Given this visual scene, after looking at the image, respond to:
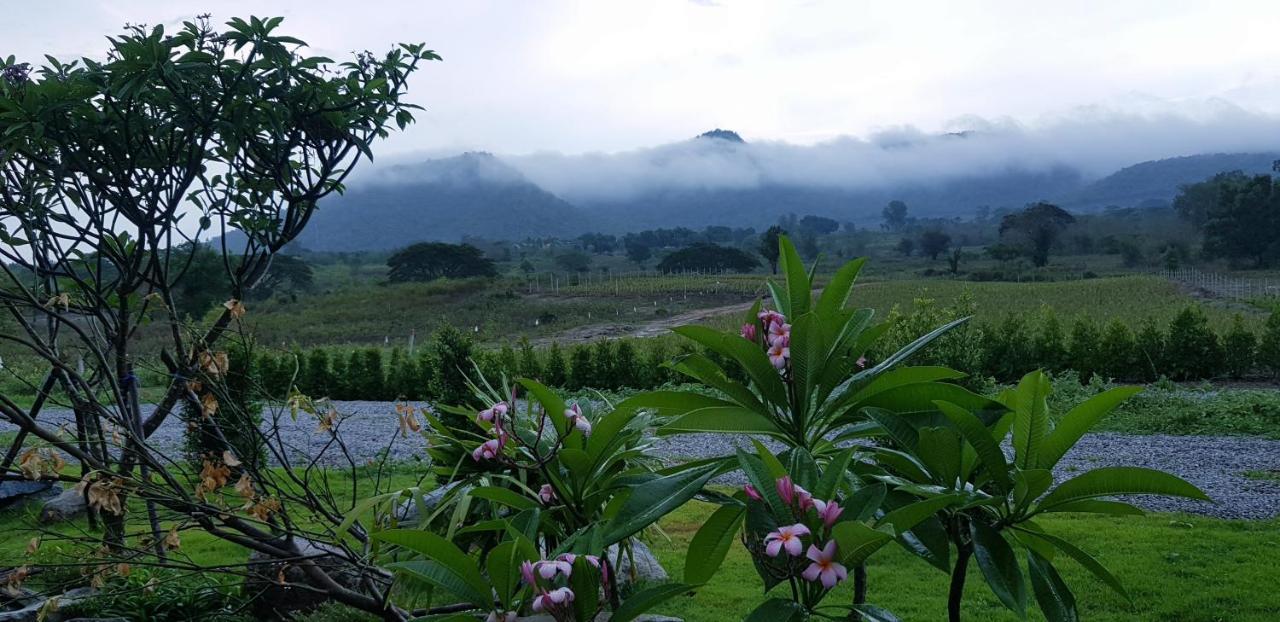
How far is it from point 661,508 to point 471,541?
3.22 ft

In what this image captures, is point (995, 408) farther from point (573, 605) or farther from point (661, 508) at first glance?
point (573, 605)

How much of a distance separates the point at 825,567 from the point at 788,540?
3.1 inches

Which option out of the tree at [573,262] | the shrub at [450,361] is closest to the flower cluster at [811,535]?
the shrub at [450,361]

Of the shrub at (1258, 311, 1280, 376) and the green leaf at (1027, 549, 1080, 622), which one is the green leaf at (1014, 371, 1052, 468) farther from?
the shrub at (1258, 311, 1280, 376)

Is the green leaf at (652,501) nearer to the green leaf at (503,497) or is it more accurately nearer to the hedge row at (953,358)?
the green leaf at (503,497)

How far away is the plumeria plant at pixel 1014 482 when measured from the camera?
1.56 m

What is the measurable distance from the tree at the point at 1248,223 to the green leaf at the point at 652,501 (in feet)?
176

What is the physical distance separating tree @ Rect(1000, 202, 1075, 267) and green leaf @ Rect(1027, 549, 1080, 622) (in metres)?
56.3

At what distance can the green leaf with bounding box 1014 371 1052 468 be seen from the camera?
1623 millimetres

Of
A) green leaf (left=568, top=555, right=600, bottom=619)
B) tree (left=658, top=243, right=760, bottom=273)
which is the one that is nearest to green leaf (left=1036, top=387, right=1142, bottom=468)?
green leaf (left=568, top=555, right=600, bottom=619)

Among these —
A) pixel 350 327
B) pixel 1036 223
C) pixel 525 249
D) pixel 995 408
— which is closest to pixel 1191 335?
pixel 995 408

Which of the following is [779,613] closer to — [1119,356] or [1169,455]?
[1169,455]

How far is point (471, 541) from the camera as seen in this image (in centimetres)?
239

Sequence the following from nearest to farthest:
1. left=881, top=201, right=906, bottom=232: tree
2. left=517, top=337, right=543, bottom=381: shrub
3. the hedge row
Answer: the hedge row, left=517, top=337, right=543, bottom=381: shrub, left=881, top=201, right=906, bottom=232: tree
